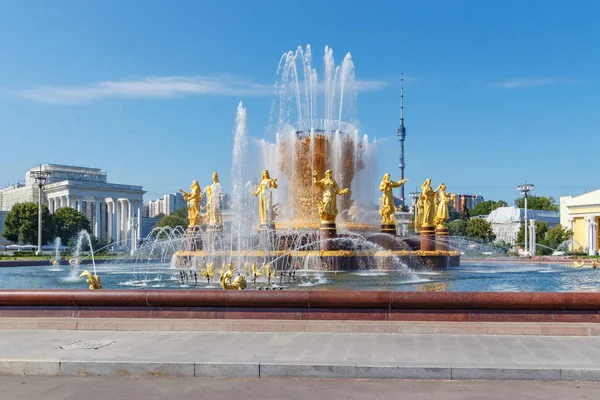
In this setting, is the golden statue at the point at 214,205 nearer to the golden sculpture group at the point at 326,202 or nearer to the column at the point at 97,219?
the golden sculpture group at the point at 326,202

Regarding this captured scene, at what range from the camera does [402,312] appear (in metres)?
10.2

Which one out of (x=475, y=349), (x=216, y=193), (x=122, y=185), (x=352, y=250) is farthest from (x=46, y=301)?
(x=122, y=185)

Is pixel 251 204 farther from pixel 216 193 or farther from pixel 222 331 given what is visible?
pixel 222 331

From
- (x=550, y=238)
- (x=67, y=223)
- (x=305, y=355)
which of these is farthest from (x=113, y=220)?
(x=305, y=355)

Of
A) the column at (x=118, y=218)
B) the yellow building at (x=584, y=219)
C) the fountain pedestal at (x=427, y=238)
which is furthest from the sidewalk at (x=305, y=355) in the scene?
the column at (x=118, y=218)

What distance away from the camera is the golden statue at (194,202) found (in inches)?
1139

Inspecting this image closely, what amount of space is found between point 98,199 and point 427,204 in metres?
96.3

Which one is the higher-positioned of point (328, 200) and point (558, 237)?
point (328, 200)

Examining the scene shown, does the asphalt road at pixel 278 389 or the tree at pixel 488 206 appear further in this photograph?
the tree at pixel 488 206

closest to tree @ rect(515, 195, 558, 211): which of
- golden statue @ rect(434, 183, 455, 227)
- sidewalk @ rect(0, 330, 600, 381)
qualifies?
golden statue @ rect(434, 183, 455, 227)

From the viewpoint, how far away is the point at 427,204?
27.7 metres

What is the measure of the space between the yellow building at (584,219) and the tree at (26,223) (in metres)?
64.5

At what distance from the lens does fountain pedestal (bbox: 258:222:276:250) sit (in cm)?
2491

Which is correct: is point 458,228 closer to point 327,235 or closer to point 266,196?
point 266,196
